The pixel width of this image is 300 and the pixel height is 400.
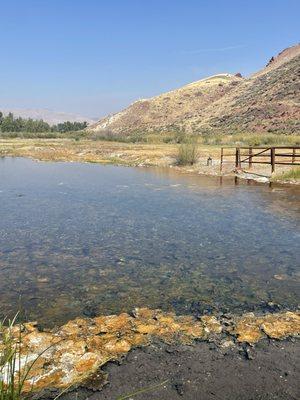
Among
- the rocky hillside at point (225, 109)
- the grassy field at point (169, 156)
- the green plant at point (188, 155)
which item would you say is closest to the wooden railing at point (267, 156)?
the grassy field at point (169, 156)

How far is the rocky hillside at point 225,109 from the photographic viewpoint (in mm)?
68438

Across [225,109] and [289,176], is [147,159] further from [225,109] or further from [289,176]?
[225,109]

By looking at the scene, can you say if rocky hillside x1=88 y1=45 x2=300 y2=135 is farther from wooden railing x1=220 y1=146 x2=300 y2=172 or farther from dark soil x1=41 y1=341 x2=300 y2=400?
dark soil x1=41 y1=341 x2=300 y2=400

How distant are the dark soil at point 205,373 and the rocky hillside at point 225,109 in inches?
2240

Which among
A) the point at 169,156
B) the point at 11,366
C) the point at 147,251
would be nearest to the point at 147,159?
the point at 169,156

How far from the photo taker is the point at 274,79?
280 feet

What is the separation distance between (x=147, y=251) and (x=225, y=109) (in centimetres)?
8001

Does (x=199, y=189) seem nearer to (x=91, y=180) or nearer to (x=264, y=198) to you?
(x=264, y=198)

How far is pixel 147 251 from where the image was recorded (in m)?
10.8

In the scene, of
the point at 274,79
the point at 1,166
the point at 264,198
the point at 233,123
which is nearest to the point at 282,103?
the point at 233,123

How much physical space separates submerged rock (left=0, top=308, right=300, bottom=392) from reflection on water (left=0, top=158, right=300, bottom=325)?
15.9 inches

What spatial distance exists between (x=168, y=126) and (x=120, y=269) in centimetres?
9007

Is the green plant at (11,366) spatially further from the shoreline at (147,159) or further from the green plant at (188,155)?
the green plant at (188,155)

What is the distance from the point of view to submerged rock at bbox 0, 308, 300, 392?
5465 mm
